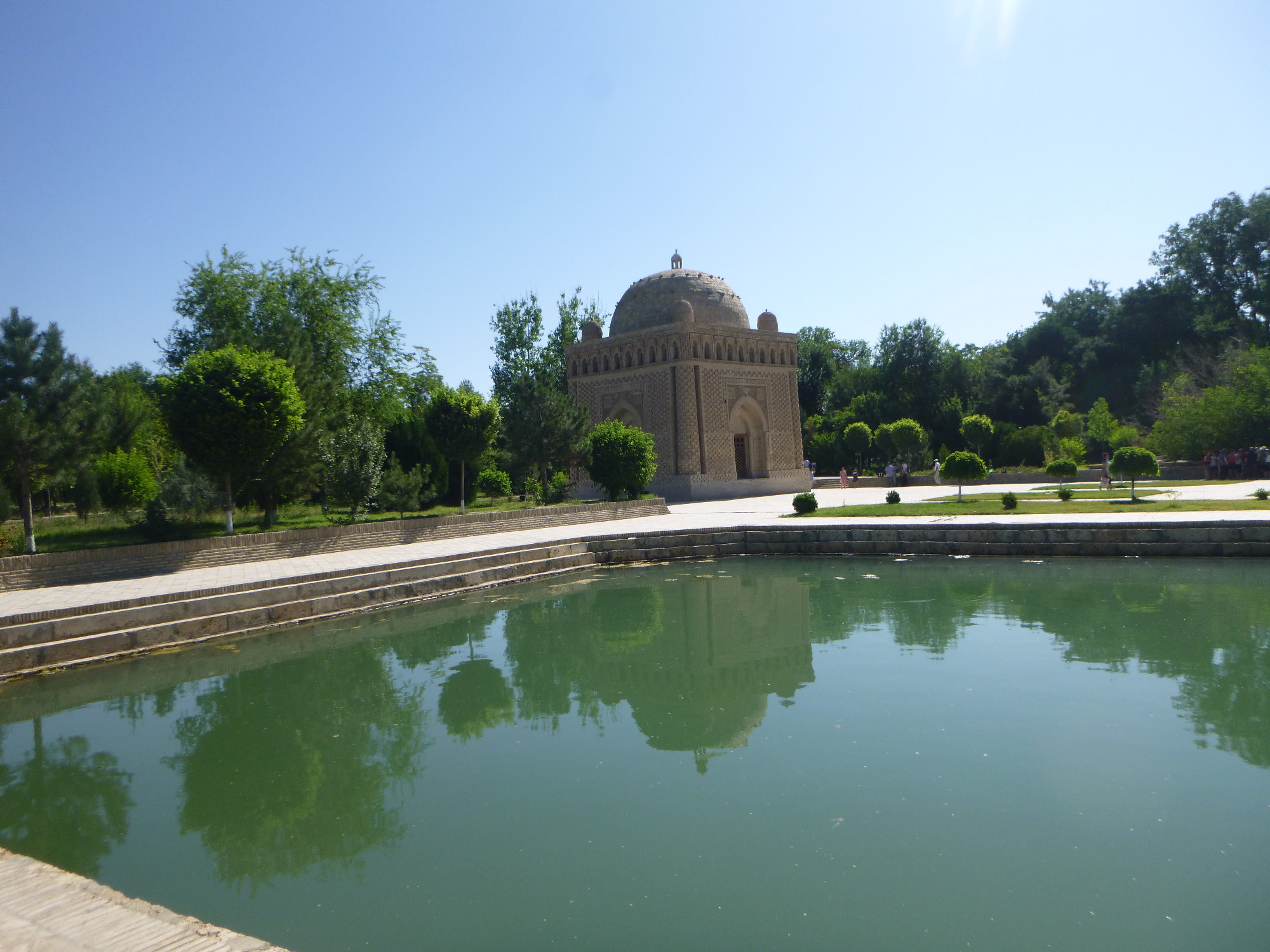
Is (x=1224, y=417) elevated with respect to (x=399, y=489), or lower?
elevated

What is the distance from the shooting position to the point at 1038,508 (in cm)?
1825

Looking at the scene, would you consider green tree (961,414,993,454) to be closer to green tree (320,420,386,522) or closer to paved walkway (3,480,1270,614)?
paved walkway (3,480,1270,614)

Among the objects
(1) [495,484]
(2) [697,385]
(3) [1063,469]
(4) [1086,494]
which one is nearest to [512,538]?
(1) [495,484]

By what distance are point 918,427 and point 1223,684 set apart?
29687mm

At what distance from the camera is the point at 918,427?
3566 cm

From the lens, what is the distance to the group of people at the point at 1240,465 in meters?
25.8

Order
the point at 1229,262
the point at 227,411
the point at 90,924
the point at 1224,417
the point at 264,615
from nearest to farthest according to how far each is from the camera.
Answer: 1. the point at 90,924
2. the point at 264,615
3. the point at 227,411
4. the point at 1224,417
5. the point at 1229,262

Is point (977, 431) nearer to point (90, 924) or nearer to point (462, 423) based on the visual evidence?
point (462, 423)

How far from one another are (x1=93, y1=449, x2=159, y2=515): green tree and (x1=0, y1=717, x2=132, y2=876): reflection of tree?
14.8 meters

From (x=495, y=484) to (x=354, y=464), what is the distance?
1041cm

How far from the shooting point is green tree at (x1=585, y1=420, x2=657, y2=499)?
2167 centimetres

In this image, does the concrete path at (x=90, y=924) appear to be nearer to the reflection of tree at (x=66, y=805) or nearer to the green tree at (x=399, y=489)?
the reflection of tree at (x=66, y=805)

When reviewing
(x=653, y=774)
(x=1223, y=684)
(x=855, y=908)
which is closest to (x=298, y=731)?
(x=653, y=774)

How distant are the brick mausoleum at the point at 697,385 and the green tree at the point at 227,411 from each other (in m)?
16.0
